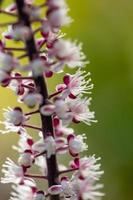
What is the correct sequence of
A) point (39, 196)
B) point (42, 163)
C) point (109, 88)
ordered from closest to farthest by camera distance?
point (39, 196) < point (42, 163) < point (109, 88)

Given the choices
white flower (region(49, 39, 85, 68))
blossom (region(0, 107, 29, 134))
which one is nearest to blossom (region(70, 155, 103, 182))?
blossom (region(0, 107, 29, 134))

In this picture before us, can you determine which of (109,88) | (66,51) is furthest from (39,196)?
(109,88)

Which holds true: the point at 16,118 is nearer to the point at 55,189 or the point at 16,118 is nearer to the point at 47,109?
the point at 47,109

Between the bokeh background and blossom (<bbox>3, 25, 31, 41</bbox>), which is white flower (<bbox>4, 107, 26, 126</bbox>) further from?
the bokeh background

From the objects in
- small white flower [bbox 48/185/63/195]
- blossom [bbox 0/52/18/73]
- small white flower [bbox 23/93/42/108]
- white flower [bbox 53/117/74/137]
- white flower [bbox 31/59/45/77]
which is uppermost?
blossom [bbox 0/52/18/73]

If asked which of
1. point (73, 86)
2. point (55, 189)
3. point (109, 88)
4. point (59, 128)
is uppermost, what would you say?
point (109, 88)

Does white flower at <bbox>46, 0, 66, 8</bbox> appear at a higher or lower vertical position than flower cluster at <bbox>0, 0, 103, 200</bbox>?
higher
